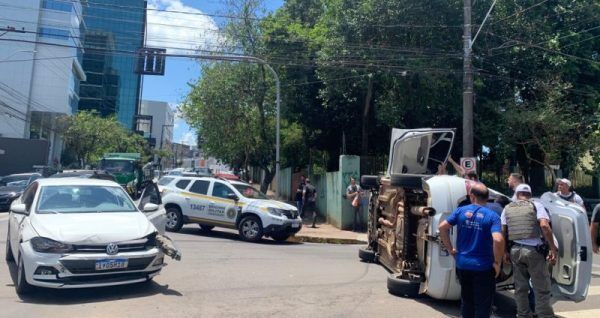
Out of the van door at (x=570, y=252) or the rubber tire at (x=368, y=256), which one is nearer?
the van door at (x=570, y=252)

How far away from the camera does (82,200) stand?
25.1ft

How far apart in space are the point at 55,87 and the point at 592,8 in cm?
6189

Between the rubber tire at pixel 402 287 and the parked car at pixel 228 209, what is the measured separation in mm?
6686

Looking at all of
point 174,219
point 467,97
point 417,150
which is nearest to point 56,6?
point 174,219

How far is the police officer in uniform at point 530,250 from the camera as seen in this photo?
5.58 meters

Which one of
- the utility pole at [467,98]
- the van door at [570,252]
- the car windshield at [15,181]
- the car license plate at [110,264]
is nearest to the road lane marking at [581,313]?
the van door at [570,252]

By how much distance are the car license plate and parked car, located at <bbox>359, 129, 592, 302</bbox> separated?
12.3 feet

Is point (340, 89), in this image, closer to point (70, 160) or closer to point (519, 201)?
point (519, 201)

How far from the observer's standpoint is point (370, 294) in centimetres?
749

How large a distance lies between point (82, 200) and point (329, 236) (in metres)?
9.57

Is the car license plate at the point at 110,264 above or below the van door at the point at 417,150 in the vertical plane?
below

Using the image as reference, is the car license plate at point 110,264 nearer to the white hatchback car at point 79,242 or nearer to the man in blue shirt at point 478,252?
the white hatchback car at point 79,242

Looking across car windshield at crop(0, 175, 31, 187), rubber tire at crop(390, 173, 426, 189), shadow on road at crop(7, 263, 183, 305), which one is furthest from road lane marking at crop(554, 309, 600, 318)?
car windshield at crop(0, 175, 31, 187)

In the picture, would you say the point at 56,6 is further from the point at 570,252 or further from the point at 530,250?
the point at 570,252
